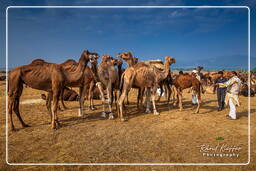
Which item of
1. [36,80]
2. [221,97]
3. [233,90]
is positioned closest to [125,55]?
[36,80]

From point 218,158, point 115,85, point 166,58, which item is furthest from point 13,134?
point 166,58

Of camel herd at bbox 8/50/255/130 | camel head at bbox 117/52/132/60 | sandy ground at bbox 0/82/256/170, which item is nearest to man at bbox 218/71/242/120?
sandy ground at bbox 0/82/256/170

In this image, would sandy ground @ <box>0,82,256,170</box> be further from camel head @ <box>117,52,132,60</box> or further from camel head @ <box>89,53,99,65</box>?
camel head @ <box>117,52,132,60</box>

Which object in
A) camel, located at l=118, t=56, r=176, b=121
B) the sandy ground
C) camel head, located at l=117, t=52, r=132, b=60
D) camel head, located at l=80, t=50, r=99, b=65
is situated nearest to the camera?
the sandy ground

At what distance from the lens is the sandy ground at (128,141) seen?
4.14 meters

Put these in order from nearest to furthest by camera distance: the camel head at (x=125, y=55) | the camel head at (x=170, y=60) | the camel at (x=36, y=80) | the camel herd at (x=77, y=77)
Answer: the camel at (x=36, y=80), the camel herd at (x=77, y=77), the camel head at (x=125, y=55), the camel head at (x=170, y=60)

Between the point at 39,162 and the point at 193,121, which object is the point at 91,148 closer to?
the point at 39,162

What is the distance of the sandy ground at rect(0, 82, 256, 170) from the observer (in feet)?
13.6

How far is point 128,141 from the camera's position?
528cm

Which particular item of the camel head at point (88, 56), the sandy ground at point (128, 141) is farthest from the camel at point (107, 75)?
the sandy ground at point (128, 141)

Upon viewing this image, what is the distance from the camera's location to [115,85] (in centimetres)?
897

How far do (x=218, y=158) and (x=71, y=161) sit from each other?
3.72 m

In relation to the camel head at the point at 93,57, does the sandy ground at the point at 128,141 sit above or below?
below

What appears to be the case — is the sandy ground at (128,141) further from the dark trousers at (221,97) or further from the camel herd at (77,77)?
the dark trousers at (221,97)
